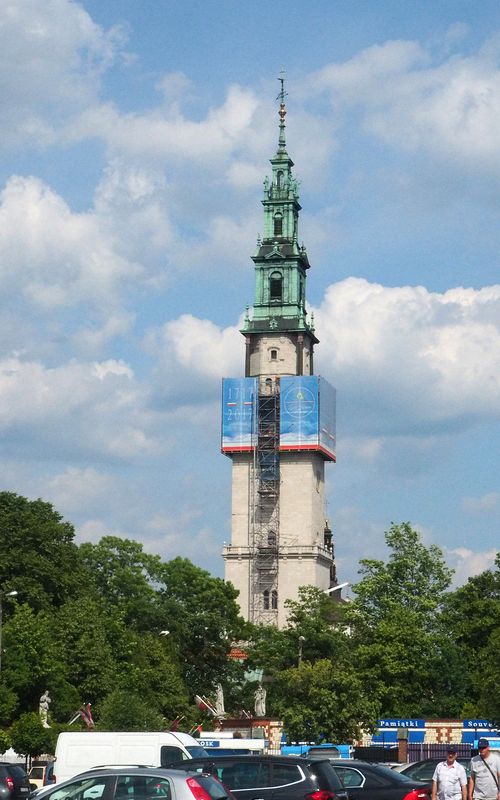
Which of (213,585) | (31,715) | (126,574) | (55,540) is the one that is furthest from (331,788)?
(213,585)

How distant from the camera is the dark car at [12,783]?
117 feet

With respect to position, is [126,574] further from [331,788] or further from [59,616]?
[331,788]

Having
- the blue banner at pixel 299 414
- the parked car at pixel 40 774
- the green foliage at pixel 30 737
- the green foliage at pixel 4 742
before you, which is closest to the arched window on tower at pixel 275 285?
the blue banner at pixel 299 414

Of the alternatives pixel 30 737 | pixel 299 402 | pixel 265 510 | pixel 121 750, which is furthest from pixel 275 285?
pixel 121 750

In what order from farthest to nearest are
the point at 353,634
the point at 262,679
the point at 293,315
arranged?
1. the point at 293,315
2. the point at 262,679
3. the point at 353,634

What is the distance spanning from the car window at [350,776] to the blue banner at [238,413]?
10916cm

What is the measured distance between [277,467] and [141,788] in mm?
118266

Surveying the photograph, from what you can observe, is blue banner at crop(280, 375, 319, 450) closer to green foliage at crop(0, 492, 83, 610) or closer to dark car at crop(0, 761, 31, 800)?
green foliage at crop(0, 492, 83, 610)

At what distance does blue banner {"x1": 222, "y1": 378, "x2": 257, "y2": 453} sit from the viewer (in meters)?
140

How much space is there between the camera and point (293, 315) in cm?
14912

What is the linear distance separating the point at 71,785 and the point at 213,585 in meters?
91.4

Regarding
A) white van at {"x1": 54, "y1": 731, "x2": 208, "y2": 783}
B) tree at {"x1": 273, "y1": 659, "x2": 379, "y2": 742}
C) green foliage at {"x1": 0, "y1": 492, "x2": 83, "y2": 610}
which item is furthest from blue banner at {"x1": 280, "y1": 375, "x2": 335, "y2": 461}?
white van at {"x1": 54, "y1": 731, "x2": 208, "y2": 783}

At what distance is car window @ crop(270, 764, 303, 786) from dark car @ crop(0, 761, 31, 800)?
11.1 metres

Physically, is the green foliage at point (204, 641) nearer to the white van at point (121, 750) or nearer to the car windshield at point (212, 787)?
the white van at point (121, 750)
